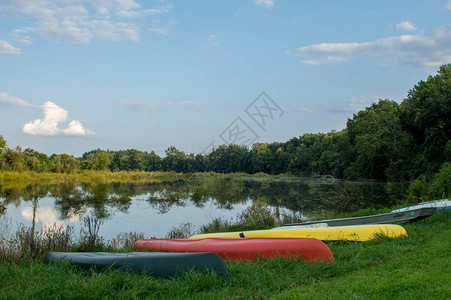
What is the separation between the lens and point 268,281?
12.0ft

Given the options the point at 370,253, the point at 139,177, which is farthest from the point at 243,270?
the point at 139,177

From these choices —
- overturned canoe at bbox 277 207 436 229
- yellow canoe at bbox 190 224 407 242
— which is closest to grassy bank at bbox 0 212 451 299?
yellow canoe at bbox 190 224 407 242

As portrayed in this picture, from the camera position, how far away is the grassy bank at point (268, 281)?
3.01 m

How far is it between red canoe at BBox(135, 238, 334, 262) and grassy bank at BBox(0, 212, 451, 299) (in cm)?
26

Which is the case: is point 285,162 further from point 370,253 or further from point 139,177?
point 370,253

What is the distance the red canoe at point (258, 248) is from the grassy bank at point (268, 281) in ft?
0.85

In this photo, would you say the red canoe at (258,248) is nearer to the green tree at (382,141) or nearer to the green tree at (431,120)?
the green tree at (431,120)

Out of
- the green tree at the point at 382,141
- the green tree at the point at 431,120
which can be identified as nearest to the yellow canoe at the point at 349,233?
the green tree at the point at 431,120

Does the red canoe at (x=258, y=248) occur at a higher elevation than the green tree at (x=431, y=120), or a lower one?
lower

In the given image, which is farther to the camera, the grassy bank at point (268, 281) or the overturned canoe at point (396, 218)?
the overturned canoe at point (396, 218)

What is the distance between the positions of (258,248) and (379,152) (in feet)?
120

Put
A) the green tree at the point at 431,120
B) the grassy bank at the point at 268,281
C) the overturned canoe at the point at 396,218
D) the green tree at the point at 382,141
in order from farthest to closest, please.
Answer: the green tree at the point at 382,141
the green tree at the point at 431,120
the overturned canoe at the point at 396,218
the grassy bank at the point at 268,281

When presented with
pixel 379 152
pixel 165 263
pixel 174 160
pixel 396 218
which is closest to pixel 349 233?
pixel 396 218

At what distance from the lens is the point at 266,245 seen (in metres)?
5.01
